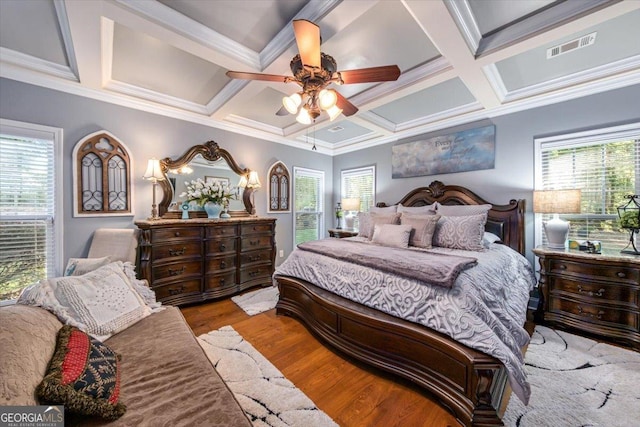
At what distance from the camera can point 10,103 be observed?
8.02 feet

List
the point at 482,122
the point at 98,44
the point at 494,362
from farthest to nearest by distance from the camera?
the point at 482,122 → the point at 98,44 → the point at 494,362

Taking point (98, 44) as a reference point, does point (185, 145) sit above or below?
below

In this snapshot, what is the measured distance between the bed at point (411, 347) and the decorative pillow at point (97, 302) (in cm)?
142

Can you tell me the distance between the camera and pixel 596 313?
93.7 inches

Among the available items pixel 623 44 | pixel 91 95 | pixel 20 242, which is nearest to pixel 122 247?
pixel 20 242

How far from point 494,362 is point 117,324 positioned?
2285 millimetres

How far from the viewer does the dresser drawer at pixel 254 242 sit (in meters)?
3.74

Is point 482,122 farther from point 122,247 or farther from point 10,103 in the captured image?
point 10,103

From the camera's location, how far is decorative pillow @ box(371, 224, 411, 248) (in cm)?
291

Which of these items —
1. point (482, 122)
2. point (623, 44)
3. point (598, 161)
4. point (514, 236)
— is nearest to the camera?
point (623, 44)

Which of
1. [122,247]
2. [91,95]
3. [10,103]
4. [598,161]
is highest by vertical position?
[91,95]

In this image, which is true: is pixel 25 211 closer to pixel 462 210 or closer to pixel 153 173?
pixel 153 173

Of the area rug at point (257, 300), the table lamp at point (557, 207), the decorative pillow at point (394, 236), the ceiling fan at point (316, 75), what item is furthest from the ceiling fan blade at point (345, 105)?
the area rug at point (257, 300)

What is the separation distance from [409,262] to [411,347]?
60cm
